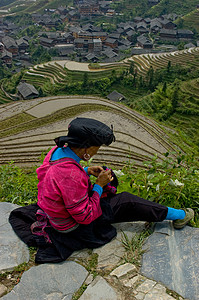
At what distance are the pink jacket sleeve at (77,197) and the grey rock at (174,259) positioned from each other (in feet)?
2.08

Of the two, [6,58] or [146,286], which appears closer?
[146,286]

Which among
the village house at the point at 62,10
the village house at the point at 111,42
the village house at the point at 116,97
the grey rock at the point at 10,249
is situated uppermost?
the village house at the point at 62,10

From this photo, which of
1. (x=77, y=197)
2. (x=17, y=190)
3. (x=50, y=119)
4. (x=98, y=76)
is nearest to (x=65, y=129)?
(x=50, y=119)

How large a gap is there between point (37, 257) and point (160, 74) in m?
24.5

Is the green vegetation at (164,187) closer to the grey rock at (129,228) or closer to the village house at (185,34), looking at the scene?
the grey rock at (129,228)

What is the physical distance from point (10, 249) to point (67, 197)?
0.80m

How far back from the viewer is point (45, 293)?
6.13 ft

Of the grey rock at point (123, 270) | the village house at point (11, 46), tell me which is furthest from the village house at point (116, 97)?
the village house at point (11, 46)

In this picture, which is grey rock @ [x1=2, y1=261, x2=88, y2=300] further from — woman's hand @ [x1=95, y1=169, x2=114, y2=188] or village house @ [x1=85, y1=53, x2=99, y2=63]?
village house @ [x1=85, y1=53, x2=99, y2=63]

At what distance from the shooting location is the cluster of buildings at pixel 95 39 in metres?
37.3

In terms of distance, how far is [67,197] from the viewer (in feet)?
6.43

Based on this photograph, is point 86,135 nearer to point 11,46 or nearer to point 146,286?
point 146,286

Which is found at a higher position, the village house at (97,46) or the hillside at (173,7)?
the hillside at (173,7)

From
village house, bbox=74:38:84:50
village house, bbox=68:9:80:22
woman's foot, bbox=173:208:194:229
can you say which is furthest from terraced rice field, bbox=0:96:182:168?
village house, bbox=68:9:80:22
